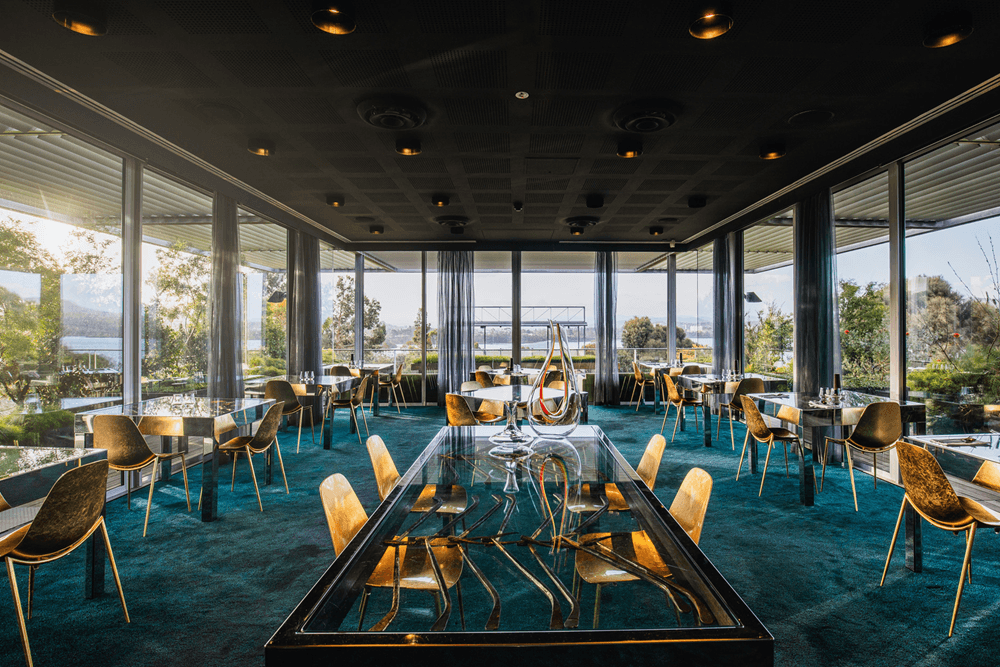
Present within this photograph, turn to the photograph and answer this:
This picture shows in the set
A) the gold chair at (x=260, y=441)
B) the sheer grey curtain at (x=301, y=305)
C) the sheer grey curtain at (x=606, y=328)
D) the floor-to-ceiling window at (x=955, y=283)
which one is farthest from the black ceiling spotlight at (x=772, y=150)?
the sheer grey curtain at (x=301, y=305)

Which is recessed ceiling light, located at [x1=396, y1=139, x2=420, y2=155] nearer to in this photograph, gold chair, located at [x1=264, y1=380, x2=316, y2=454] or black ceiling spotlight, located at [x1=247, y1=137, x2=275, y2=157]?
black ceiling spotlight, located at [x1=247, y1=137, x2=275, y2=157]

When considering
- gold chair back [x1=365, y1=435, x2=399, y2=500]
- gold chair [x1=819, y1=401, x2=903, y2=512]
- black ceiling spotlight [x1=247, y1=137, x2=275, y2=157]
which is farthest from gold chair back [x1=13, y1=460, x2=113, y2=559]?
gold chair [x1=819, y1=401, x2=903, y2=512]

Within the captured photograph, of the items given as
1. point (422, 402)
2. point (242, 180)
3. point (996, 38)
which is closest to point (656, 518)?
point (996, 38)

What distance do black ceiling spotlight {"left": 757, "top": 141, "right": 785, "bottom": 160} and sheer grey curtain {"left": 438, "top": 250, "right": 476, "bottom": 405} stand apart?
601 cm

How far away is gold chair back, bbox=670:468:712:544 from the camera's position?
184cm

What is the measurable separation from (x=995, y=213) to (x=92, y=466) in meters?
6.40

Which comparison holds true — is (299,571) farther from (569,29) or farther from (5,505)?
(569,29)

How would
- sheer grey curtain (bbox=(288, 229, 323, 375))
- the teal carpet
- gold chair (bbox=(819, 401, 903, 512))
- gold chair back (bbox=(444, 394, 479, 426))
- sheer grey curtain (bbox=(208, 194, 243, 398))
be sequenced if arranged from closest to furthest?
the teal carpet, gold chair (bbox=(819, 401, 903, 512)), gold chair back (bbox=(444, 394, 479, 426)), sheer grey curtain (bbox=(208, 194, 243, 398)), sheer grey curtain (bbox=(288, 229, 323, 375))

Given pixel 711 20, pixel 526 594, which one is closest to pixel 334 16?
pixel 711 20

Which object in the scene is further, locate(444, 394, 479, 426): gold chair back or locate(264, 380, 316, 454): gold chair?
locate(264, 380, 316, 454): gold chair

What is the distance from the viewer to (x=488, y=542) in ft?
4.39

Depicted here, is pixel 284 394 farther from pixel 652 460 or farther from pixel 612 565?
pixel 612 565

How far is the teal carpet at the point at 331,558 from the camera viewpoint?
2.15m

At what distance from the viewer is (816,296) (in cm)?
543
